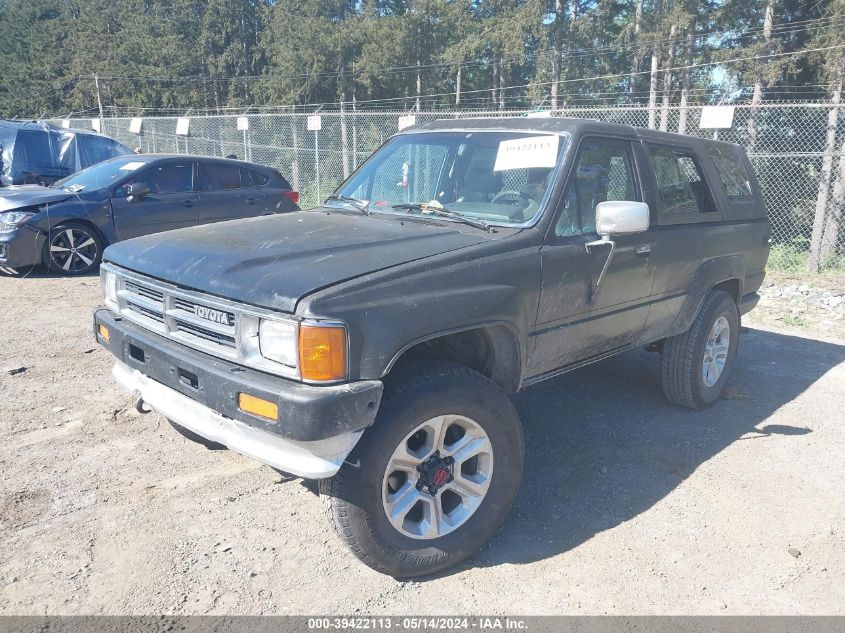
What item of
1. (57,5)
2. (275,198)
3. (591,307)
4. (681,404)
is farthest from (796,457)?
(57,5)

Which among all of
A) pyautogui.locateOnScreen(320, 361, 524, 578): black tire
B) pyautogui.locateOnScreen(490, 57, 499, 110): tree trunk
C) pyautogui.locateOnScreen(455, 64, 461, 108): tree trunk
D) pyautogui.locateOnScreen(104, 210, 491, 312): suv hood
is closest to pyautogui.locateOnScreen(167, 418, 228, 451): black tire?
pyautogui.locateOnScreen(104, 210, 491, 312): suv hood

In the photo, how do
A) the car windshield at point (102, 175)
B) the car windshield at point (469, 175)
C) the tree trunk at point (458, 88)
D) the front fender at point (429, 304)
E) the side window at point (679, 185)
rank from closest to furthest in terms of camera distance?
the front fender at point (429, 304) → the car windshield at point (469, 175) → the side window at point (679, 185) → the car windshield at point (102, 175) → the tree trunk at point (458, 88)

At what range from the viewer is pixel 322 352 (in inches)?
94.3

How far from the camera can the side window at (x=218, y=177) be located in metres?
9.23

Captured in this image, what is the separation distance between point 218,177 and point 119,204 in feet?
4.66

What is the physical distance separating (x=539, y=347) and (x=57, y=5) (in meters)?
88.4

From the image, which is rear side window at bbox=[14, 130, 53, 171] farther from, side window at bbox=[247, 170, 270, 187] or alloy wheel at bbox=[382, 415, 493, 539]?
alloy wheel at bbox=[382, 415, 493, 539]

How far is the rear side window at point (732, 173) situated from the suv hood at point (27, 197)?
25.0 feet

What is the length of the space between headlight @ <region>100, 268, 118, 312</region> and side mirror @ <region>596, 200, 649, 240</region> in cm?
250

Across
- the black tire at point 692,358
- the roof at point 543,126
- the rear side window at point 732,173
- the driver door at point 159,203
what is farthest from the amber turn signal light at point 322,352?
the driver door at point 159,203

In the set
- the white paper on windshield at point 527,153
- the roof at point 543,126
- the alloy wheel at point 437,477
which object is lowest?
the alloy wheel at point 437,477

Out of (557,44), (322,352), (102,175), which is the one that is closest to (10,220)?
(102,175)

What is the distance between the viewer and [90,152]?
12023mm

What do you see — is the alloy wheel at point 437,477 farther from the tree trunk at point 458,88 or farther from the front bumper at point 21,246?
the tree trunk at point 458,88
